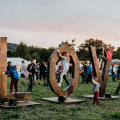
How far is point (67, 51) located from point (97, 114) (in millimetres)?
3275

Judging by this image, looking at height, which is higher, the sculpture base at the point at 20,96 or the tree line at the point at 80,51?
the tree line at the point at 80,51

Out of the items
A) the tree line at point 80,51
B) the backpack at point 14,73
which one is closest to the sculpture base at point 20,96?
the backpack at point 14,73

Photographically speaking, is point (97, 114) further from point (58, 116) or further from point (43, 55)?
point (43, 55)

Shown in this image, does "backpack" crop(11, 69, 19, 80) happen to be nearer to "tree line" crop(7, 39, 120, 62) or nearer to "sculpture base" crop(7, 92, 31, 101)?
"sculpture base" crop(7, 92, 31, 101)

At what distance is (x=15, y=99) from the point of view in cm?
809

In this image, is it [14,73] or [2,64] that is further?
[14,73]

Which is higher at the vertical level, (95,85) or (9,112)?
(95,85)

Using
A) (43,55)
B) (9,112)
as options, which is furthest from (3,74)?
(43,55)

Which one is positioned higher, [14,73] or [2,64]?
[2,64]

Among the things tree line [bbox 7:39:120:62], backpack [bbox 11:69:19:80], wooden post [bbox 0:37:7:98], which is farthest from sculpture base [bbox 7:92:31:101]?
tree line [bbox 7:39:120:62]

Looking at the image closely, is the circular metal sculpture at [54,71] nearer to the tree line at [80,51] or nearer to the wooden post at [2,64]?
the wooden post at [2,64]

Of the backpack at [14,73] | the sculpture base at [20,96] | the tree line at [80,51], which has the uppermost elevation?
the tree line at [80,51]

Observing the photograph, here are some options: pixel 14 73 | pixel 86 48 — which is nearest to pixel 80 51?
pixel 86 48

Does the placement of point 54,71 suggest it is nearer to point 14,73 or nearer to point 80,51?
point 14,73
